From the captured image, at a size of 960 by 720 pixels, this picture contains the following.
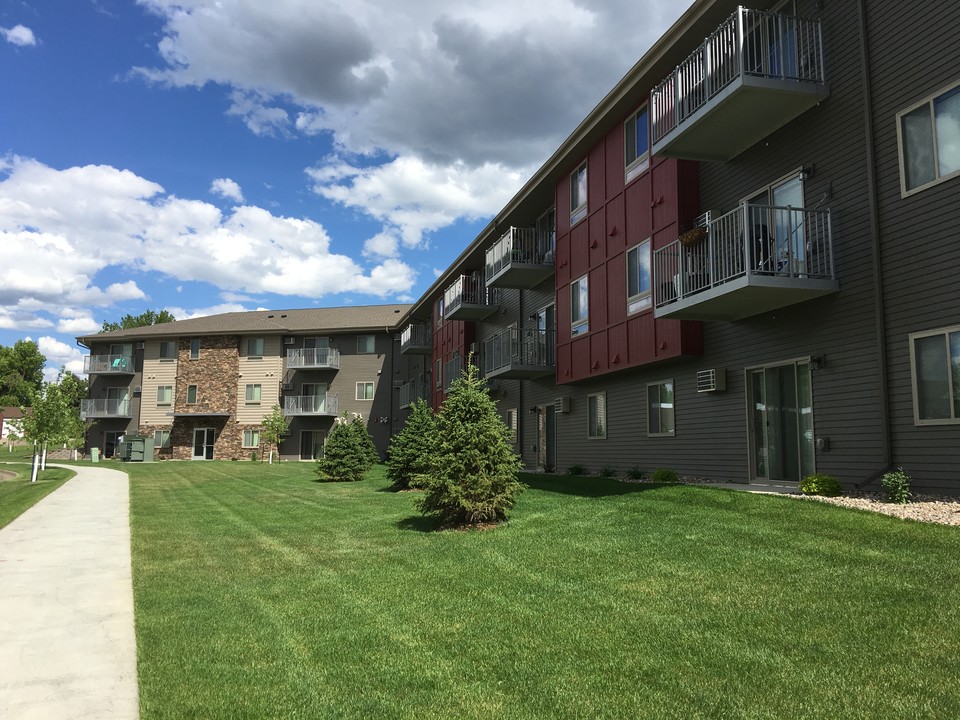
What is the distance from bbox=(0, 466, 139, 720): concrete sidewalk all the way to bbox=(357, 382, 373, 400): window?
33056 millimetres

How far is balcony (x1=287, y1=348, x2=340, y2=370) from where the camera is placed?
45487 mm

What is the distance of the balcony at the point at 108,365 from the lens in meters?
47.4

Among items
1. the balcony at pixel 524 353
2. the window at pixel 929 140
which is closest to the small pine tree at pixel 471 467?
the window at pixel 929 140

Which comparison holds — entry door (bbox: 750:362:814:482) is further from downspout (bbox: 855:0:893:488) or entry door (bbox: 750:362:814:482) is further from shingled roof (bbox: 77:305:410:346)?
shingled roof (bbox: 77:305:410:346)

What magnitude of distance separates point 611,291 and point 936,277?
27.9 feet

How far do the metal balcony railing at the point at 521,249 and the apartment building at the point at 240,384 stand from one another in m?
23.1

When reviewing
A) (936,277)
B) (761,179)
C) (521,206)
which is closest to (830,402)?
(936,277)

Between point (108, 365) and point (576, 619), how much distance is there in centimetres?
4902

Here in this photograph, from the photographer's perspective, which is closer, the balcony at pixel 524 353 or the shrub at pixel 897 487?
the shrub at pixel 897 487

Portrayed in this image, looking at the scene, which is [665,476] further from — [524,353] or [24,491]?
[24,491]

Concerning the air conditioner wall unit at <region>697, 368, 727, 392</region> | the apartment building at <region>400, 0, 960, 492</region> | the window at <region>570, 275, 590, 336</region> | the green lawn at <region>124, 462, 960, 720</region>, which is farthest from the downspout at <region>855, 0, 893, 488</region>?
the window at <region>570, 275, 590, 336</region>

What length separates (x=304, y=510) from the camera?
14203mm

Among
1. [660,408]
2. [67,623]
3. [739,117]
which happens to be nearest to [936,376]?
[739,117]

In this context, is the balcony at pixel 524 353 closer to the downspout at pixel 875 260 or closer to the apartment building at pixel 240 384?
the downspout at pixel 875 260
